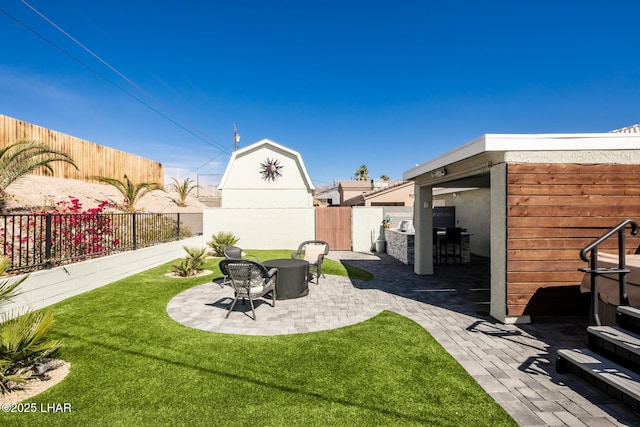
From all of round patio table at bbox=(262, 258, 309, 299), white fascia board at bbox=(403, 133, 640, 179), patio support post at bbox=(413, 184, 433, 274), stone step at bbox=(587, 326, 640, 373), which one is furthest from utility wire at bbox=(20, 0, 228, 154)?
stone step at bbox=(587, 326, 640, 373)

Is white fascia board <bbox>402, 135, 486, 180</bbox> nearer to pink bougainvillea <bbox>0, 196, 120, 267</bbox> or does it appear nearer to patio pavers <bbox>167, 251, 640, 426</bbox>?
patio pavers <bbox>167, 251, 640, 426</bbox>

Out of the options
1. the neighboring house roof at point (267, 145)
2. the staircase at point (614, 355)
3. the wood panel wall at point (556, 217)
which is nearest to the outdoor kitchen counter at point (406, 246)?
the wood panel wall at point (556, 217)

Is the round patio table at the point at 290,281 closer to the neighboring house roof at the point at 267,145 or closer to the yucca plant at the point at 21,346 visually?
the yucca plant at the point at 21,346

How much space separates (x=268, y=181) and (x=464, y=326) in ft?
47.8

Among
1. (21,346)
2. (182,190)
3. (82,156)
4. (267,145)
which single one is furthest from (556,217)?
(182,190)

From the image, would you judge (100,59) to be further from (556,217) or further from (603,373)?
(603,373)

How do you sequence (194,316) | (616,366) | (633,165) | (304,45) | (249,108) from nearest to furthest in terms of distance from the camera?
(616,366) < (633,165) < (194,316) < (304,45) < (249,108)

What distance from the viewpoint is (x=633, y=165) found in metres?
4.84

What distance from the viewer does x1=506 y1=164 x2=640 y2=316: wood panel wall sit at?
4816 millimetres

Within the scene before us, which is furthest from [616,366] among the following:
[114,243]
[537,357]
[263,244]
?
[263,244]

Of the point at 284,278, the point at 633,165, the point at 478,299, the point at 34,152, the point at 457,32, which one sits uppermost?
the point at 457,32

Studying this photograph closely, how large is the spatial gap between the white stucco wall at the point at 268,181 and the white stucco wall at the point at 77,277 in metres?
7.94

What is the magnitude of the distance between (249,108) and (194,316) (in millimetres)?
23703

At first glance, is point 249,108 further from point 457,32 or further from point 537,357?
point 537,357
